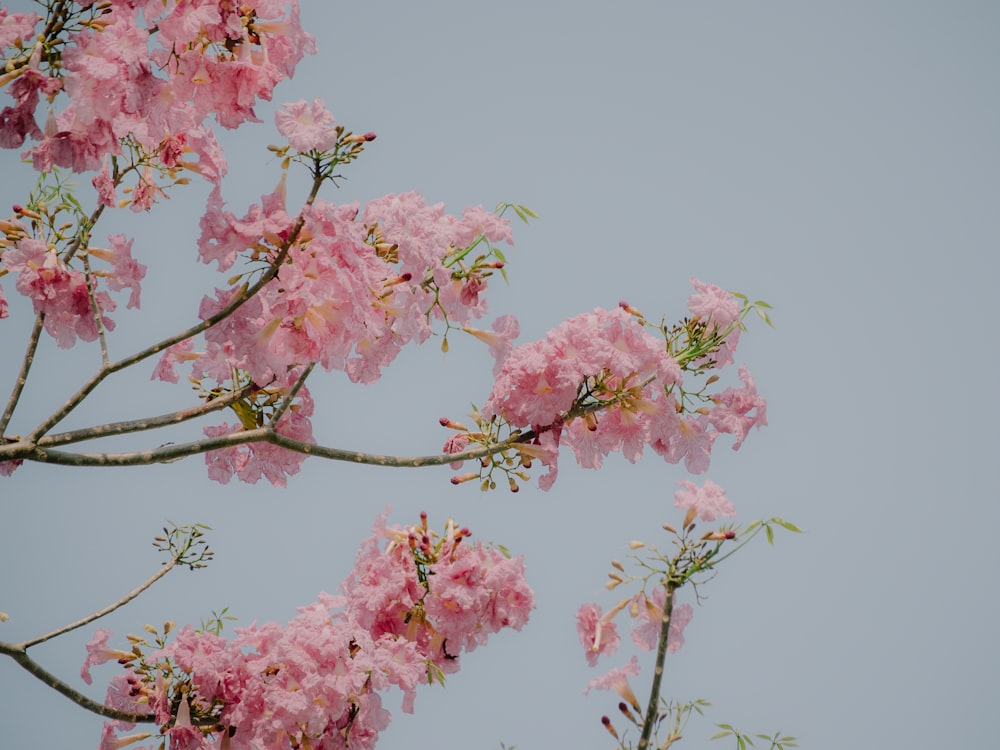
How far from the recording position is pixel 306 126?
11.7ft

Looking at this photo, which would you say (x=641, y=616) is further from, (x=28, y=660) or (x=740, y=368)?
(x=28, y=660)

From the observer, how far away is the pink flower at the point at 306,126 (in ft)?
11.5

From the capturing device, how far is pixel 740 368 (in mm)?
4570

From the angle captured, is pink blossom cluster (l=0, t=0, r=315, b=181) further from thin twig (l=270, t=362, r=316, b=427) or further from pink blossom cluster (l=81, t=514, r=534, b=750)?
pink blossom cluster (l=81, t=514, r=534, b=750)

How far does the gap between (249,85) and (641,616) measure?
8.58 feet

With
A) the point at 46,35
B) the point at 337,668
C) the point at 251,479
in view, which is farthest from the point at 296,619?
the point at 46,35

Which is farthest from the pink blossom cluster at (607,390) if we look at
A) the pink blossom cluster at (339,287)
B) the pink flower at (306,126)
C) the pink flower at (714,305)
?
Result: the pink flower at (306,126)

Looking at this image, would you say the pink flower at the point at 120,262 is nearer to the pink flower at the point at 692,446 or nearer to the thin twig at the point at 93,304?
the thin twig at the point at 93,304

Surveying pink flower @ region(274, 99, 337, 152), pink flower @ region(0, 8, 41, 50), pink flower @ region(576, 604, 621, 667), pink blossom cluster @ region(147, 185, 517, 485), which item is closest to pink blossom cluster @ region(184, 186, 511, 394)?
pink blossom cluster @ region(147, 185, 517, 485)

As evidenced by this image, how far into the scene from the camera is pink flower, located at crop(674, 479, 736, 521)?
4.22 meters

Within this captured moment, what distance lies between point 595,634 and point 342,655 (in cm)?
111

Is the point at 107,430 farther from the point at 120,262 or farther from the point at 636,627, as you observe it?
the point at 636,627

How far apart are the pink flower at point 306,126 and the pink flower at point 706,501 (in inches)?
78.9

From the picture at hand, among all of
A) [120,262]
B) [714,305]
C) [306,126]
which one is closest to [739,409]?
[714,305]
